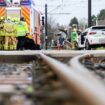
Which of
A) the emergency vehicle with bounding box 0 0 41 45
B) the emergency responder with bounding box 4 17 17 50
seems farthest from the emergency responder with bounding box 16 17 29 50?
the emergency vehicle with bounding box 0 0 41 45

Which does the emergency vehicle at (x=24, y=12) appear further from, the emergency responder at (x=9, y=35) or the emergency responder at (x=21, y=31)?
the emergency responder at (x=21, y=31)

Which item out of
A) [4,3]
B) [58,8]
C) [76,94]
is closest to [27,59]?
[76,94]

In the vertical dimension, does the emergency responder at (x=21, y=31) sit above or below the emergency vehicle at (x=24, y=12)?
below

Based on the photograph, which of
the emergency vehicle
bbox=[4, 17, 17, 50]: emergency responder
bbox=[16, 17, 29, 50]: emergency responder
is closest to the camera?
bbox=[16, 17, 29, 50]: emergency responder

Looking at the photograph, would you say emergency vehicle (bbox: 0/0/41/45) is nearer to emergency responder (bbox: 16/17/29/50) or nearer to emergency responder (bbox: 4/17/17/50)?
emergency responder (bbox: 4/17/17/50)

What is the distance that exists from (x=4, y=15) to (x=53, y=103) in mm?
24181

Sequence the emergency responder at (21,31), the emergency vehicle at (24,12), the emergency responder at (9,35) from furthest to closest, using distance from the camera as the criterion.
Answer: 1. the emergency vehicle at (24,12)
2. the emergency responder at (9,35)
3. the emergency responder at (21,31)

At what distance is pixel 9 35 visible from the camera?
24688 millimetres

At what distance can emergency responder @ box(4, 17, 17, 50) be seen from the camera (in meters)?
24.1

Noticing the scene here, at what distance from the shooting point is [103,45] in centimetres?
2544

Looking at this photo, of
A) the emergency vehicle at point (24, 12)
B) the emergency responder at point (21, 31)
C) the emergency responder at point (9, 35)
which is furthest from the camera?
the emergency vehicle at point (24, 12)

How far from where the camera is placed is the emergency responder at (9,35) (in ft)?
79.2

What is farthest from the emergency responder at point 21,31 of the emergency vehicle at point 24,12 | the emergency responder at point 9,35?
the emergency vehicle at point 24,12

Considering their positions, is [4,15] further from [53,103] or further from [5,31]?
[53,103]
